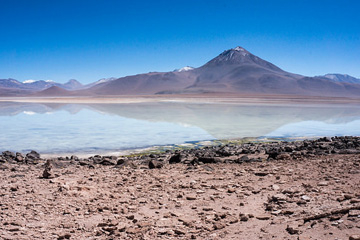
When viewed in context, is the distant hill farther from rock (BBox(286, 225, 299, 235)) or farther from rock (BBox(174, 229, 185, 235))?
rock (BBox(286, 225, 299, 235))

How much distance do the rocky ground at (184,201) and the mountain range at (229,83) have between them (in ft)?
320

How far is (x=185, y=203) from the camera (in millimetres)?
3918

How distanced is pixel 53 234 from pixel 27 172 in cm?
251

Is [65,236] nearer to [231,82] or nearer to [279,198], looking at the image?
[279,198]

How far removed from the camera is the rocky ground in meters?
3.09

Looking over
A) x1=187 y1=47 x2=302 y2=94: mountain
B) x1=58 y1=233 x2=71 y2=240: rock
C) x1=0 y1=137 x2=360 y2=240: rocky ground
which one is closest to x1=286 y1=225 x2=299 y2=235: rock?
x1=0 y1=137 x2=360 y2=240: rocky ground

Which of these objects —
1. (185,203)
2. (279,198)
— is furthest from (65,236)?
(279,198)

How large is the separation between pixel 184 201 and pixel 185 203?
0.06m

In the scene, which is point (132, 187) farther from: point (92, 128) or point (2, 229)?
point (92, 128)

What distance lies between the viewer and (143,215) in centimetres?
360

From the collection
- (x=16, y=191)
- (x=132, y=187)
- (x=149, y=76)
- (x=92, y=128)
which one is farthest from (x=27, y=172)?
(x=149, y=76)

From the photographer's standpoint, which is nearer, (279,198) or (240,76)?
(279,198)

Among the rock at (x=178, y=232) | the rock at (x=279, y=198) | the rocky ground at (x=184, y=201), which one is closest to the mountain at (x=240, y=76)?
the rocky ground at (x=184, y=201)

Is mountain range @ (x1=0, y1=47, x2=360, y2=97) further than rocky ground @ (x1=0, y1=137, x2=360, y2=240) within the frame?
Answer: Yes
